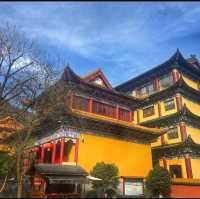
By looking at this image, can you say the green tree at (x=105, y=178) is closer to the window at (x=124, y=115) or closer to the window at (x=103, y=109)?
the window at (x=103, y=109)

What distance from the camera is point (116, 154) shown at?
59.7 ft

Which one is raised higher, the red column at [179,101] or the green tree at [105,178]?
the red column at [179,101]

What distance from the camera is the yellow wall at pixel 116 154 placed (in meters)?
16.5

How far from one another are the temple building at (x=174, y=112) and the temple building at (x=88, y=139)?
17.8 ft

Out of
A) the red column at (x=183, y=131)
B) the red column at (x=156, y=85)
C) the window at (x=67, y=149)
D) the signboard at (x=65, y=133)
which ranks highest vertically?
the red column at (x=156, y=85)

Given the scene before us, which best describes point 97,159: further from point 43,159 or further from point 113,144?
point 43,159

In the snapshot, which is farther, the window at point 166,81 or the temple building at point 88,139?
the window at point 166,81

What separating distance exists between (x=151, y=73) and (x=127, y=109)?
1243cm

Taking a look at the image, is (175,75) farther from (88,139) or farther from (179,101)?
(88,139)

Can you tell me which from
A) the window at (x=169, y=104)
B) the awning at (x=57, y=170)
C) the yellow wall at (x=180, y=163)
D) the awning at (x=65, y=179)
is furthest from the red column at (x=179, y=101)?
the awning at (x=65, y=179)

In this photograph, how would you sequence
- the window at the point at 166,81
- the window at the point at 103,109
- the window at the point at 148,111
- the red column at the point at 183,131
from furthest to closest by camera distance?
the window at the point at 148,111
the window at the point at 166,81
the red column at the point at 183,131
the window at the point at 103,109

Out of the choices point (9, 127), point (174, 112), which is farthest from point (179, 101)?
point (9, 127)

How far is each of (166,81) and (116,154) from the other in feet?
53.1

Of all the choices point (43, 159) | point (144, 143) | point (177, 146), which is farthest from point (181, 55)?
point (43, 159)
